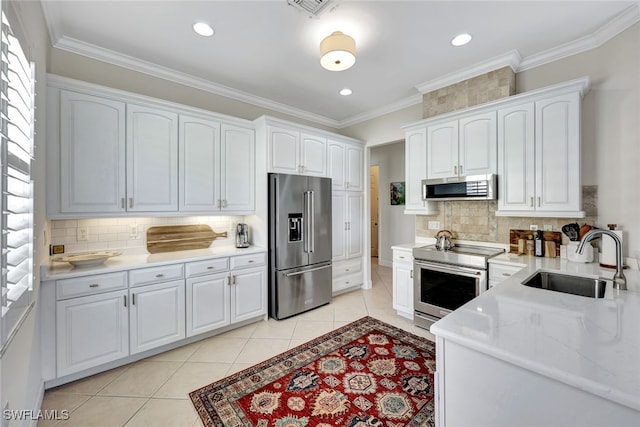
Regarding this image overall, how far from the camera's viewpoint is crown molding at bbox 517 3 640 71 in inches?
86.4

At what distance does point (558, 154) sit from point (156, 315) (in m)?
3.97

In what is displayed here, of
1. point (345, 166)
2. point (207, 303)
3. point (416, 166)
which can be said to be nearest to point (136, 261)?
point (207, 303)

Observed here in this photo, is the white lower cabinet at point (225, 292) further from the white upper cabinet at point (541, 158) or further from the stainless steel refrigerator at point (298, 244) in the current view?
the white upper cabinet at point (541, 158)

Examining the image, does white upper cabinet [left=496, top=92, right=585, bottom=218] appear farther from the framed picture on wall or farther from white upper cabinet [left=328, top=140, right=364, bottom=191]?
the framed picture on wall

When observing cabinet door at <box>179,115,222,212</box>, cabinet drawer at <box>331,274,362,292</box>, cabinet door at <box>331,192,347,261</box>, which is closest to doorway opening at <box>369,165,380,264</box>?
cabinet drawer at <box>331,274,362,292</box>

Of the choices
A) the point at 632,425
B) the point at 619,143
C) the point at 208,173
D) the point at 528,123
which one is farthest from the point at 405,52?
the point at 632,425

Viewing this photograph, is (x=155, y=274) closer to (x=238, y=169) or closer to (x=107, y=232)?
(x=107, y=232)

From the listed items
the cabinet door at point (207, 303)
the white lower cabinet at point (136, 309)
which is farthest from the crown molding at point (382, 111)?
the cabinet door at point (207, 303)

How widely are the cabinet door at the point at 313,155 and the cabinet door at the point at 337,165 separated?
4.9 inches

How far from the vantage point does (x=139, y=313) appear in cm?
245

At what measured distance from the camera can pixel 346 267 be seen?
437cm

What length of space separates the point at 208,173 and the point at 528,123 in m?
3.31

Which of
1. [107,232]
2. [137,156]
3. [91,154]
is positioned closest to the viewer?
[91,154]

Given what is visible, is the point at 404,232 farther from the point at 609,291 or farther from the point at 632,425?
the point at 632,425
